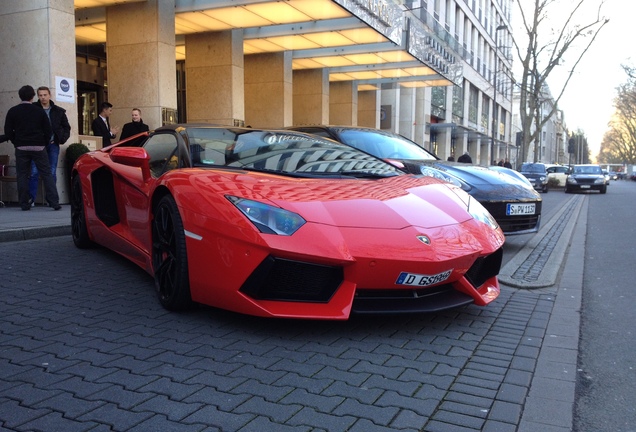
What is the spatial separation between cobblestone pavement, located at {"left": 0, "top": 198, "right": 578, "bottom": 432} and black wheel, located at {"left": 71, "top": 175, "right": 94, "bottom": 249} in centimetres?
157

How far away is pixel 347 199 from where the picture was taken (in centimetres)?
341

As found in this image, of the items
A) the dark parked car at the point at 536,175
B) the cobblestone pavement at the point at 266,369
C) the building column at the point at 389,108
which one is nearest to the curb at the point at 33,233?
the cobblestone pavement at the point at 266,369

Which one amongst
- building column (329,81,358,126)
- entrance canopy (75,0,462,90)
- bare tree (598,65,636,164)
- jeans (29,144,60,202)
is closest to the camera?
jeans (29,144,60,202)

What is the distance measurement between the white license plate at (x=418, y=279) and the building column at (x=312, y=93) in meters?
18.1

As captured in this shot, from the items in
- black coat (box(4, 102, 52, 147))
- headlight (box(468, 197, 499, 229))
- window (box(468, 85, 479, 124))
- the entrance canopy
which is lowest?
headlight (box(468, 197, 499, 229))

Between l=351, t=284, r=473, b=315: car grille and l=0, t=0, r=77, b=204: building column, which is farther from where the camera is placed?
l=0, t=0, r=77, b=204: building column

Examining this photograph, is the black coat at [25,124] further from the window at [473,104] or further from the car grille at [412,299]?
the window at [473,104]

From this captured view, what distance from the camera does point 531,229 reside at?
22.2 ft

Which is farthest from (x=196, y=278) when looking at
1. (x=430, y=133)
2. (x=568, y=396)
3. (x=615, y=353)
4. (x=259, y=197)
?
(x=430, y=133)

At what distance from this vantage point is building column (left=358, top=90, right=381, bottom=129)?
2598cm

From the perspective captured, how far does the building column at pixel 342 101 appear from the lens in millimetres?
23453

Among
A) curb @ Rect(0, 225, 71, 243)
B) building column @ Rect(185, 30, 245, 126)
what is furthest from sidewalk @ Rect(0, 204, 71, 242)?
building column @ Rect(185, 30, 245, 126)

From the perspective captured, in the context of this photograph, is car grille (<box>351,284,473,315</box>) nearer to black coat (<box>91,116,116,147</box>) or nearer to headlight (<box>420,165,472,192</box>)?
headlight (<box>420,165,472,192</box>)

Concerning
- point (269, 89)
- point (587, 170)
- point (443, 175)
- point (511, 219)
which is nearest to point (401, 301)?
point (443, 175)
